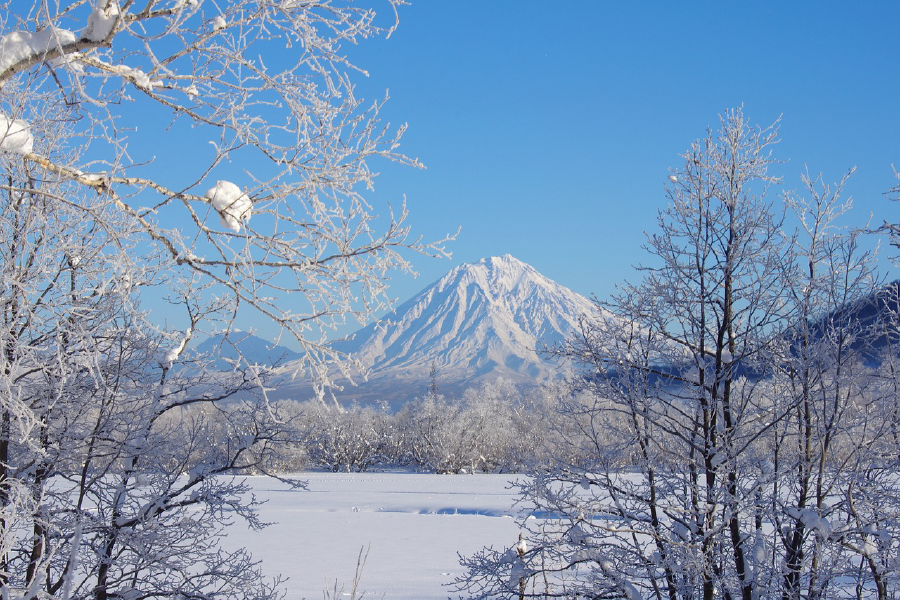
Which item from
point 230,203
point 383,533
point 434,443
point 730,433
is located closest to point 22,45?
point 230,203

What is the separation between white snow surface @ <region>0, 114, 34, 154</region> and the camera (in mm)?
2146

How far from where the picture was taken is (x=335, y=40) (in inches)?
103

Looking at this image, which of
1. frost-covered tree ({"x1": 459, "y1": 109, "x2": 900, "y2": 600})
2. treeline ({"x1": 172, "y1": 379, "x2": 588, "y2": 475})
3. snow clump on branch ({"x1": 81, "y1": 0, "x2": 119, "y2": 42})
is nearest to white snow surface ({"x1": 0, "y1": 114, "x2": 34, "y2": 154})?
snow clump on branch ({"x1": 81, "y1": 0, "x2": 119, "y2": 42})

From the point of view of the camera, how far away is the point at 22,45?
215 cm

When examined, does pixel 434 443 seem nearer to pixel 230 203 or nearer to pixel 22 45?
pixel 230 203

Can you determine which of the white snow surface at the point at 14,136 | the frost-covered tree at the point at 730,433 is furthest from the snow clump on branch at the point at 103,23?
the frost-covered tree at the point at 730,433

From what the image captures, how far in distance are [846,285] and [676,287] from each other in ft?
5.67

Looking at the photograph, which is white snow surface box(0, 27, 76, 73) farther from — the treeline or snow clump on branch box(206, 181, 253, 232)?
the treeline

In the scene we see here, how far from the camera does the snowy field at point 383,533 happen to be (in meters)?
13.9

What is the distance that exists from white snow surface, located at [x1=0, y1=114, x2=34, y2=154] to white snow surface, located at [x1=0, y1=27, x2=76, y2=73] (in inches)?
7.1

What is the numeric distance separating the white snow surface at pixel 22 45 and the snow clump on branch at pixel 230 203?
71 centimetres

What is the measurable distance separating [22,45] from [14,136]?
0.32 meters

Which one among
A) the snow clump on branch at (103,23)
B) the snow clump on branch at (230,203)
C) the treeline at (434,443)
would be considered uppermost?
the snow clump on branch at (103,23)

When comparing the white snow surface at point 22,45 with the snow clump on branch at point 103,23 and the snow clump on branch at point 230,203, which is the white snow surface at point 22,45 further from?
the snow clump on branch at point 230,203
